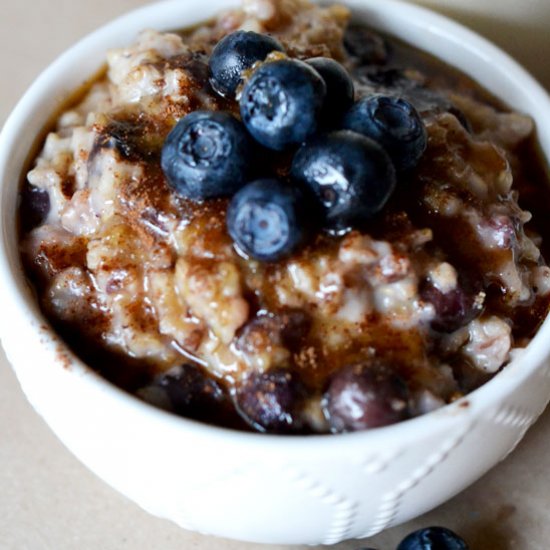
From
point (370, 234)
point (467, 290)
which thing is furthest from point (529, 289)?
point (370, 234)

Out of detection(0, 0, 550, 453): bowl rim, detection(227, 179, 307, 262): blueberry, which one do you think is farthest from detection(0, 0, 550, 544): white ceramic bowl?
detection(227, 179, 307, 262): blueberry

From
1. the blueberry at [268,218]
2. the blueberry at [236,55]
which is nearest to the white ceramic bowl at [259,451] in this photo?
the blueberry at [268,218]

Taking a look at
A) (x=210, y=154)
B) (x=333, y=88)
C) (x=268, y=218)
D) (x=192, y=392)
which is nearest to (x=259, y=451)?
(x=192, y=392)

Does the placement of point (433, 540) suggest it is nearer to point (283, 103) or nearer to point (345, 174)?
point (345, 174)

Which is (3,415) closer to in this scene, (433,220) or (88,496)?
(88,496)

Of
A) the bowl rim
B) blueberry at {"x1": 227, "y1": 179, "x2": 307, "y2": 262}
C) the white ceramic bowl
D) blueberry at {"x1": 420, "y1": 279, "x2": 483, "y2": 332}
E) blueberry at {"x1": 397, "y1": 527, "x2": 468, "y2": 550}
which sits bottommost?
blueberry at {"x1": 397, "y1": 527, "x2": 468, "y2": 550}

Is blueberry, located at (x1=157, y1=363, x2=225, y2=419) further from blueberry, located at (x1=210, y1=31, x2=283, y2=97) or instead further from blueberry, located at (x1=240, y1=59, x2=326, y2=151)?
blueberry, located at (x1=210, y1=31, x2=283, y2=97)
